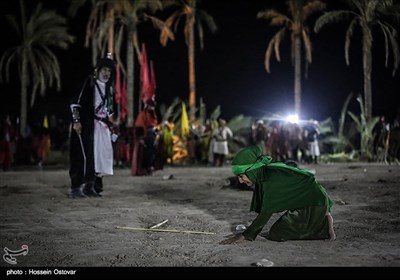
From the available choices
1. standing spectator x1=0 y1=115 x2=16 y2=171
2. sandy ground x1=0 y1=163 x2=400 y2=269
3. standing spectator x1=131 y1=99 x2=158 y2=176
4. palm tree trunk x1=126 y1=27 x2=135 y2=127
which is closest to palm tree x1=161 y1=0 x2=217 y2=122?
palm tree trunk x1=126 y1=27 x2=135 y2=127

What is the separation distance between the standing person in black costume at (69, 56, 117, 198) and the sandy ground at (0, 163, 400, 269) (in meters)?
0.42

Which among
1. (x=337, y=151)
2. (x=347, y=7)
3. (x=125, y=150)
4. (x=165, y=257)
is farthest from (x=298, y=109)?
(x=165, y=257)

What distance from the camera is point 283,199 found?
462 centimetres

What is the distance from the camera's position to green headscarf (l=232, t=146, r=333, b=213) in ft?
15.0

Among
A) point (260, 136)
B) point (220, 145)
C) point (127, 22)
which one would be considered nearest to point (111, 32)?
point (127, 22)

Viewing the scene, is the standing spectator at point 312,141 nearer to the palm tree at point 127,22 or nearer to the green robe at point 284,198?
the palm tree at point 127,22

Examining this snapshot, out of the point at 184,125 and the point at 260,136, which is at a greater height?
the point at 184,125

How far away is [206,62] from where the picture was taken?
4316 centimetres

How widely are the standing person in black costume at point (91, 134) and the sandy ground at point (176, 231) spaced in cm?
42

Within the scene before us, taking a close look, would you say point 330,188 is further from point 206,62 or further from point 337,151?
point 206,62

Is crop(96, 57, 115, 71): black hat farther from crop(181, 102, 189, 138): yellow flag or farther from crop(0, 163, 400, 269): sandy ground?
crop(181, 102, 189, 138): yellow flag

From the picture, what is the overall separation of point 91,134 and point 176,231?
3.98 m

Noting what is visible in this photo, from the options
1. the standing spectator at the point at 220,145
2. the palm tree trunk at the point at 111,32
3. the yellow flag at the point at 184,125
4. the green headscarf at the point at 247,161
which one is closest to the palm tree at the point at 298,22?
the yellow flag at the point at 184,125

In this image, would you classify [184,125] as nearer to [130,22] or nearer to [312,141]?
[130,22]
